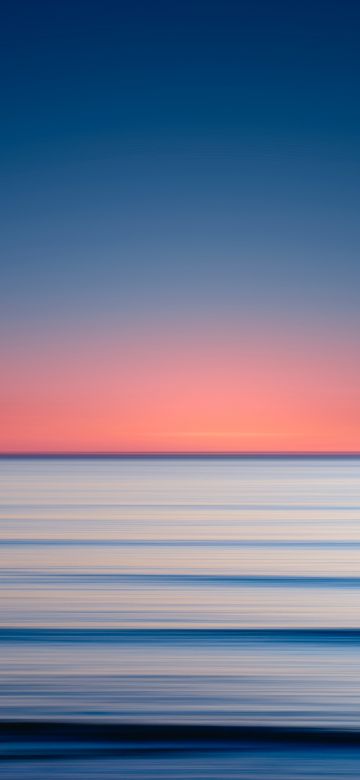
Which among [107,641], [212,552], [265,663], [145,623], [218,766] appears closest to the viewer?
[218,766]

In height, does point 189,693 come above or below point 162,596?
below

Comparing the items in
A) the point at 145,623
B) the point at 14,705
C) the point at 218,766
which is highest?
the point at 145,623

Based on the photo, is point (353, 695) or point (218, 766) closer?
point (218, 766)

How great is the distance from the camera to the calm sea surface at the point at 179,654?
295 centimetres

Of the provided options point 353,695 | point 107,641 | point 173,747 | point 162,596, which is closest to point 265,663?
point 353,695

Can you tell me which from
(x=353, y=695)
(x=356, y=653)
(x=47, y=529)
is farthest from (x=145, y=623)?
(x=47, y=529)

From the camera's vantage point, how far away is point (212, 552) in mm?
7340

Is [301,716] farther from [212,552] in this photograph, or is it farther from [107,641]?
[212,552]

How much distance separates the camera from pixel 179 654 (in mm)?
4074

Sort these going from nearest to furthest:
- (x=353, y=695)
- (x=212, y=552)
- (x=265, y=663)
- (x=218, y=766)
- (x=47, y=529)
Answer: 1. (x=218, y=766)
2. (x=353, y=695)
3. (x=265, y=663)
4. (x=212, y=552)
5. (x=47, y=529)

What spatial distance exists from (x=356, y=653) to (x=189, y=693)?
1.12 metres

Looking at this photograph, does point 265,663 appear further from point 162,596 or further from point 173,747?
Answer: point 162,596

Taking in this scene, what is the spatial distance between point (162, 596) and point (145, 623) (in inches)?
28.0

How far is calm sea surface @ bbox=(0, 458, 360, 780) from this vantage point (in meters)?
2.95
